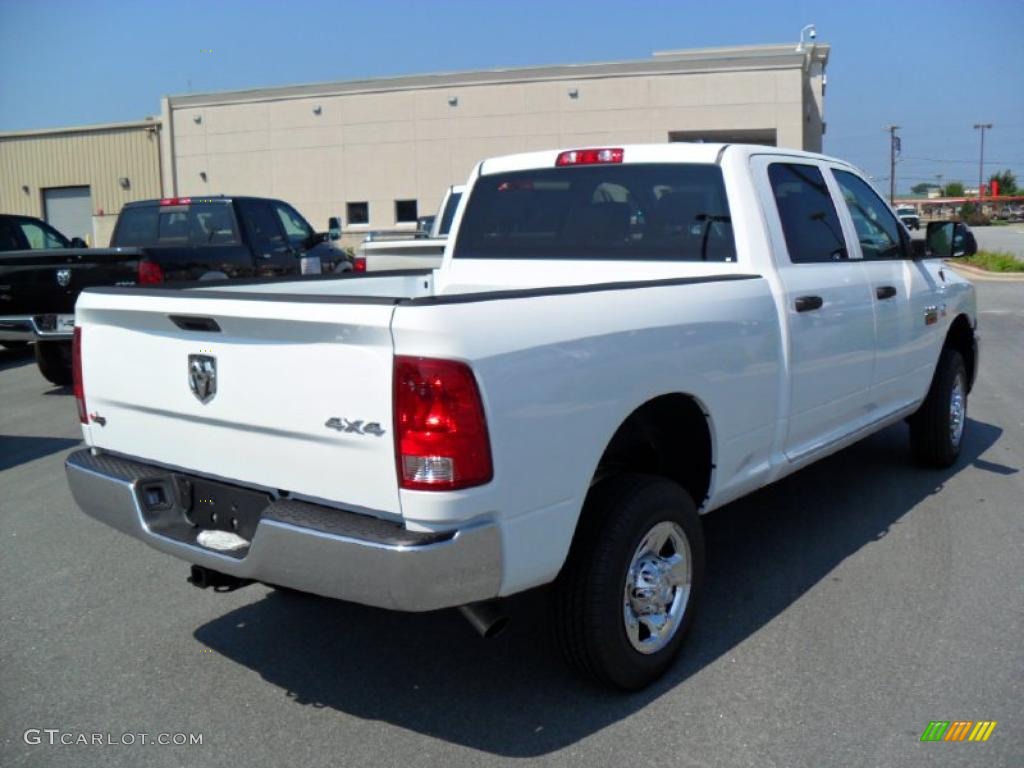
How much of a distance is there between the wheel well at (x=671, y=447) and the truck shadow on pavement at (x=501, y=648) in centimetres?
66

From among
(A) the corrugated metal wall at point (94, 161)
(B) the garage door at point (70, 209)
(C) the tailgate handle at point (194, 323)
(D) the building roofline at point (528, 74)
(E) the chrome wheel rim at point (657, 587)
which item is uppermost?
(D) the building roofline at point (528, 74)

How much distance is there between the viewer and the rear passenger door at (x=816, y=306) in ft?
14.8

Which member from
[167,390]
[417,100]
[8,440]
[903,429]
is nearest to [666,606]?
[167,390]

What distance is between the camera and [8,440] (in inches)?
314

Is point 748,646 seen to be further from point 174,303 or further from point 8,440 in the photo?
point 8,440

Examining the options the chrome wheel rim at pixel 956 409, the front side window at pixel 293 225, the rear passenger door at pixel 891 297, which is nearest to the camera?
Answer: the rear passenger door at pixel 891 297

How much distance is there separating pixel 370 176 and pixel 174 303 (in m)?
30.9

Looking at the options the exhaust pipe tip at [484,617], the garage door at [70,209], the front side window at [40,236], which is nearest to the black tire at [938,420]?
the exhaust pipe tip at [484,617]

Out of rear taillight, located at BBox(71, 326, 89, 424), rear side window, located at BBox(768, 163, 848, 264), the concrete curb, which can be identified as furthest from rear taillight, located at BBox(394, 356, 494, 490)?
the concrete curb

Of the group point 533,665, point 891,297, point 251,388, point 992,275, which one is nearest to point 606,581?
point 533,665

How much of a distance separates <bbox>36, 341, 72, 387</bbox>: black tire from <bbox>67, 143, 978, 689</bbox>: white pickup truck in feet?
20.4

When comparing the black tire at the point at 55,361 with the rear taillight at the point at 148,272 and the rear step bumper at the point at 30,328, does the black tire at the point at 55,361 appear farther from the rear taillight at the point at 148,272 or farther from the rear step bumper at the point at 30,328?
the rear taillight at the point at 148,272

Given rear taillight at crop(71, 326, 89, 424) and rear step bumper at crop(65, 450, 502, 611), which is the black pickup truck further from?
rear step bumper at crop(65, 450, 502, 611)

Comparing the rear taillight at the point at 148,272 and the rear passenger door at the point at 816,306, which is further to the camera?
the rear taillight at the point at 148,272
